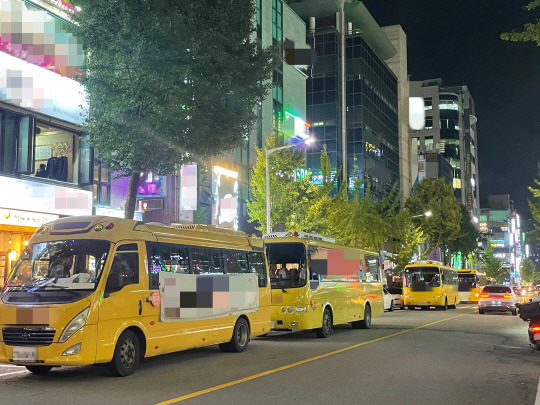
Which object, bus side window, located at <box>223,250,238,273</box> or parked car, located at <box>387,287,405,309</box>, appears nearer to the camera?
bus side window, located at <box>223,250,238,273</box>

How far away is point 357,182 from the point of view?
46719 millimetres

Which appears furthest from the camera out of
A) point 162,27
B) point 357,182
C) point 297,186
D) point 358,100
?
point 358,100

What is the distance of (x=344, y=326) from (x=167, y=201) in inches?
465

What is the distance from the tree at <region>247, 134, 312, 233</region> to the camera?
35.3m

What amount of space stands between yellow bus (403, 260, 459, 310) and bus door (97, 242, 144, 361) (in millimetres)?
30395

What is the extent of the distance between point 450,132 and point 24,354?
477 feet

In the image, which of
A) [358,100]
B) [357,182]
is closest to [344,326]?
[357,182]

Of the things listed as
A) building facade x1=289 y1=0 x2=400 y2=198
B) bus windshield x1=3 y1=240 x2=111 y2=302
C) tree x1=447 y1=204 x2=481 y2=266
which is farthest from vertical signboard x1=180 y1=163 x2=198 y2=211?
tree x1=447 y1=204 x2=481 y2=266

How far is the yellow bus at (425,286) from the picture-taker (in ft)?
129

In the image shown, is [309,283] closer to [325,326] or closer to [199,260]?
[325,326]

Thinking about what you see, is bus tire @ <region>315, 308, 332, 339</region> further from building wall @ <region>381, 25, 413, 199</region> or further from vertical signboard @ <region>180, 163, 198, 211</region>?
building wall @ <region>381, 25, 413, 199</region>

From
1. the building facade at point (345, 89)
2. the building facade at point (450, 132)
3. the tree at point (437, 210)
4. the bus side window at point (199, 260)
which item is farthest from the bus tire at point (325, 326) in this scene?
the building facade at point (450, 132)

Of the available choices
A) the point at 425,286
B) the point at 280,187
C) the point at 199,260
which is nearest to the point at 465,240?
the point at 425,286

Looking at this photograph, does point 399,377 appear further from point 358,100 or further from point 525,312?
point 358,100
